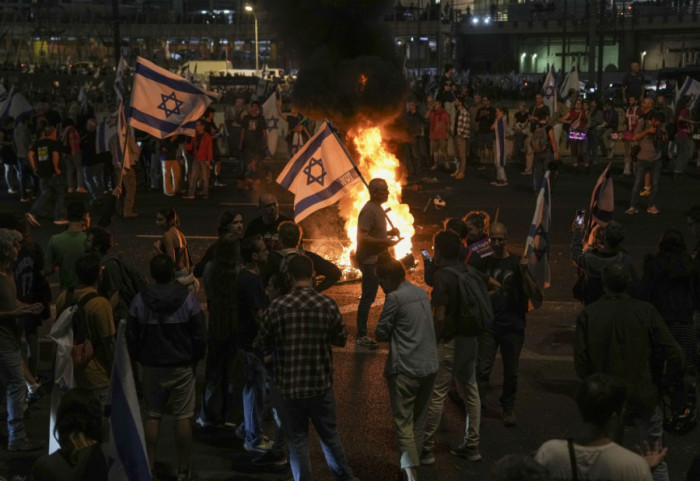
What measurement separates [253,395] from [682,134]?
52.1 ft

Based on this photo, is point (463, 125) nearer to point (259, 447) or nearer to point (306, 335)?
point (259, 447)

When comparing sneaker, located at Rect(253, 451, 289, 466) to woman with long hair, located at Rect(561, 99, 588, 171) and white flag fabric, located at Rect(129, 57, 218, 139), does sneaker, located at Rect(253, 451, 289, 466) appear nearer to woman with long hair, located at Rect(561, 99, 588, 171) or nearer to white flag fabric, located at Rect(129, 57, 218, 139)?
white flag fabric, located at Rect(129, 57, 218, 139)

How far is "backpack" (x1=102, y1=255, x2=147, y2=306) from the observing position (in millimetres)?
7016

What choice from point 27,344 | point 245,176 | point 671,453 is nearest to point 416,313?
point 671,453

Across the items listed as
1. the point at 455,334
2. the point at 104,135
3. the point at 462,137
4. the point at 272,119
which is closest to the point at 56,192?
the point at 104,135

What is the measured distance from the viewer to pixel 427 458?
6.58m

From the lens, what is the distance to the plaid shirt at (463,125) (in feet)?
70.3

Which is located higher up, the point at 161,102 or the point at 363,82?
the point at 363,82

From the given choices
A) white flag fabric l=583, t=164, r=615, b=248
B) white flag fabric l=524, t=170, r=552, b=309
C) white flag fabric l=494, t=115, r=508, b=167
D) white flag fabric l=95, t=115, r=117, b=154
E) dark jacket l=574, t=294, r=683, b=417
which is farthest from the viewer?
white flag fabric l=494, t=115, r=508, b=167

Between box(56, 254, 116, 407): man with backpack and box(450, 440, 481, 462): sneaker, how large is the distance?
2.45m

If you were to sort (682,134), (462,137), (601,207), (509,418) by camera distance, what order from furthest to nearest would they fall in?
(462,137) → (682,134) → (601,207) → (509,418)

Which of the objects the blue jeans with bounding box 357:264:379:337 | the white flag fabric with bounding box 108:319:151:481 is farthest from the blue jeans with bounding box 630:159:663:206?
the white flag fabric with bounding box 108:319:151:481

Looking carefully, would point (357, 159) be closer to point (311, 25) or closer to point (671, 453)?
point (311, 25)

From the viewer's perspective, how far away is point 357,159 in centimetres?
1487
